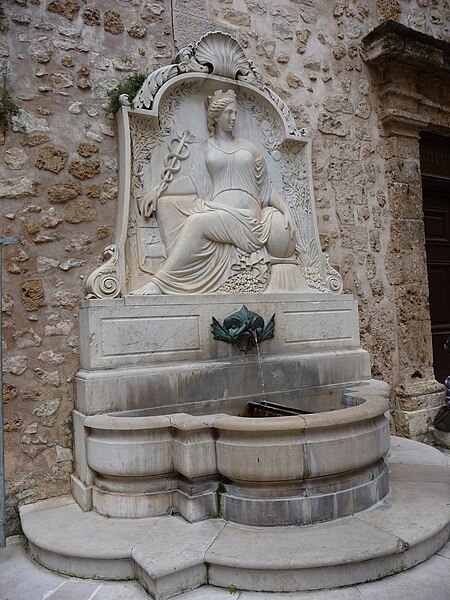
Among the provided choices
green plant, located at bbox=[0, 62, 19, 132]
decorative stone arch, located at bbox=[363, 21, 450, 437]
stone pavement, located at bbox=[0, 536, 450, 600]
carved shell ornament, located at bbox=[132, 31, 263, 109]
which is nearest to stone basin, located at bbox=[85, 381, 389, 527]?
stone pavement, located at bbox=[0, 536, 450, 600]

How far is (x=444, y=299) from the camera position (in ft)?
16.0

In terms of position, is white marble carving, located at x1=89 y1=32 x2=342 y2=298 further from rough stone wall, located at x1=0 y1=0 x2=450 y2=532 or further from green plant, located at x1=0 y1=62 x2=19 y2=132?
green plant, located at x1=0 y1=62 x2=19 y2=132

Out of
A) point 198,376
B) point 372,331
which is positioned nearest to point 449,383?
point 372,331

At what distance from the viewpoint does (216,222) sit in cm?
314

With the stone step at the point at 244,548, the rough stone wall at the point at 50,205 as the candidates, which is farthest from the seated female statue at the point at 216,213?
the stone step at the point at 244,548

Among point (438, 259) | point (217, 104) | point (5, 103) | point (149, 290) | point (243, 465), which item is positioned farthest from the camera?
point (438, 259)

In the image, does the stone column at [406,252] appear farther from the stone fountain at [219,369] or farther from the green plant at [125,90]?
the green plant at [125,90]

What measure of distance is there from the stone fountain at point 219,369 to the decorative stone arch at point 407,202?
87 centimetres

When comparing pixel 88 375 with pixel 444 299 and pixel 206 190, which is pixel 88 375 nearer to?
pixel 206 190

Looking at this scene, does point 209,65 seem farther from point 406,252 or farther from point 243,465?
point 243,465

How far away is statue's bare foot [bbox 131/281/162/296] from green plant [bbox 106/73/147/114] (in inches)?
44.4

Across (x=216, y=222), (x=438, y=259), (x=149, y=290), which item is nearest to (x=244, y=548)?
(x=149, y=290)

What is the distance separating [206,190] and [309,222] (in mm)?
894

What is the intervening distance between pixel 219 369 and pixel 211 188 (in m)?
1.21
